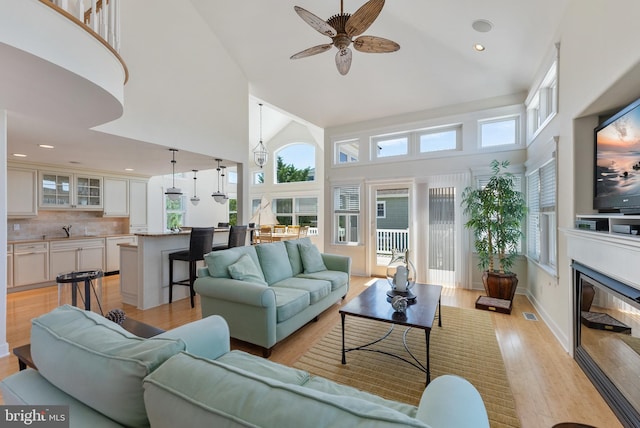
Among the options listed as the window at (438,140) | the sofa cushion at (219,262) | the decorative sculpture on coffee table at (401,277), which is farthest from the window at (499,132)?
the sofa cushion at (219,262)

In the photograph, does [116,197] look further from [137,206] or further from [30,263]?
[30,263]

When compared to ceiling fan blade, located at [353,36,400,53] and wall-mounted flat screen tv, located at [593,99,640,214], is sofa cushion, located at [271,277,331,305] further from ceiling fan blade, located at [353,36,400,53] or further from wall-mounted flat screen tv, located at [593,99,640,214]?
wall-mounted flat screen tv, located at [593,99,640,214]

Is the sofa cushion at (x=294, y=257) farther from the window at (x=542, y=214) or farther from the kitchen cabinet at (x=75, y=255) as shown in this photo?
the kitchen cabinet at (x=75, y=255)

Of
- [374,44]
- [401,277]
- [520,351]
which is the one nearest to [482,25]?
[374,44]

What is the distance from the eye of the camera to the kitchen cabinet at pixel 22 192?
4707mm

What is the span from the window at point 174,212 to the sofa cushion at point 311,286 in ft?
19.4

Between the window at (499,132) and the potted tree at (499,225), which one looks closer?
the potted tree at (499,225)

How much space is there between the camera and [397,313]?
2.36 m

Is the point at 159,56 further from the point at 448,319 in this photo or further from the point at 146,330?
the point at 448,319

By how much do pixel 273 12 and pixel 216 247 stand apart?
364 cm

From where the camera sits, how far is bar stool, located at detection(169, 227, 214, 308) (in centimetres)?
388

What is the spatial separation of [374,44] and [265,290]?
8.11 ft

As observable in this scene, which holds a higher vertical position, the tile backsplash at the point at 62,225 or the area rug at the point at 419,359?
the tile backsplash at the point at 62,225

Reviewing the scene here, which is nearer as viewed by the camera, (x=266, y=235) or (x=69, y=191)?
(x=69, y=191)
